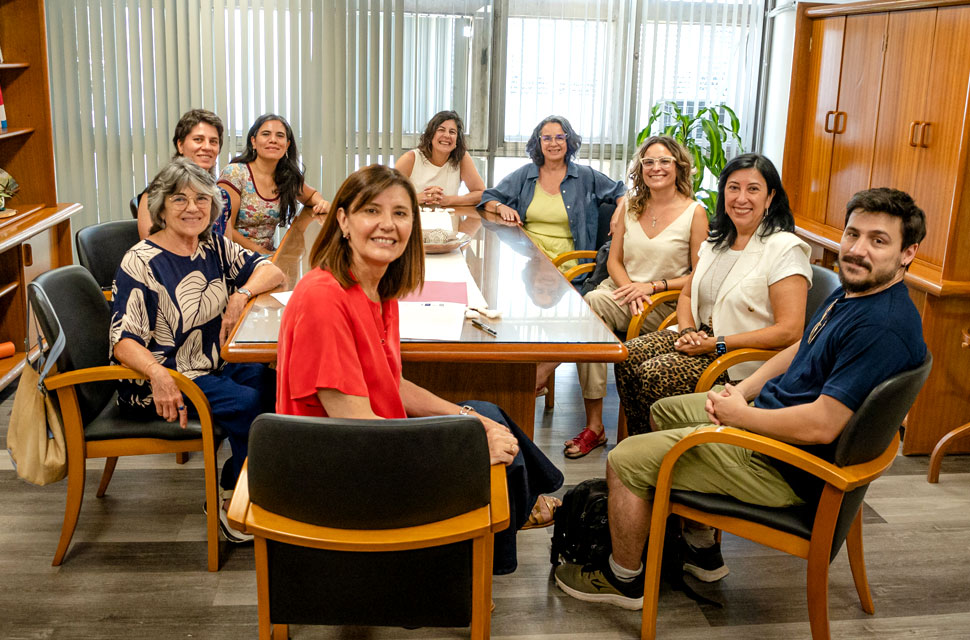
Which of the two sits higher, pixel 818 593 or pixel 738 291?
pixel 738 291

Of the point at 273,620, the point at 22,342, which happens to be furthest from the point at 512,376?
the point at 22,342

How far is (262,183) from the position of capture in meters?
4.02

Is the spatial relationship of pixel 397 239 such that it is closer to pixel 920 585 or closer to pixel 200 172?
pixel 200 172

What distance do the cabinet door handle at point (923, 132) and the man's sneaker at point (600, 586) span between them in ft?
7.23

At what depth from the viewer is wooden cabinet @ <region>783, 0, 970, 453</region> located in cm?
338

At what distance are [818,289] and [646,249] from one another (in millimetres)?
873

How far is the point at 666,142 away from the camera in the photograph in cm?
363

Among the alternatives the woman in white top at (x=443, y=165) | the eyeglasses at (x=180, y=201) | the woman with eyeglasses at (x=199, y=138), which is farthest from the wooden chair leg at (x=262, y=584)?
the woman in white top at (x=443, y=165)

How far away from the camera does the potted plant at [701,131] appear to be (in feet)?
17.9

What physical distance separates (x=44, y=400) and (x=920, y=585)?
251 centimetres

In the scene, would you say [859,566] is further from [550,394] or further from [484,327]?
[550,394]

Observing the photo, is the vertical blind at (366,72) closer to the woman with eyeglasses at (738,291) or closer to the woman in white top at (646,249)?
the woman in white top at (646,249)

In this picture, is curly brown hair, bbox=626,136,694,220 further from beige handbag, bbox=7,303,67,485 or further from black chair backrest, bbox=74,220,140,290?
beige handbag, bbox=7,303,67,485

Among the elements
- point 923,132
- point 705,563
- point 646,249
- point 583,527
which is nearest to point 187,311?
point 583,527
